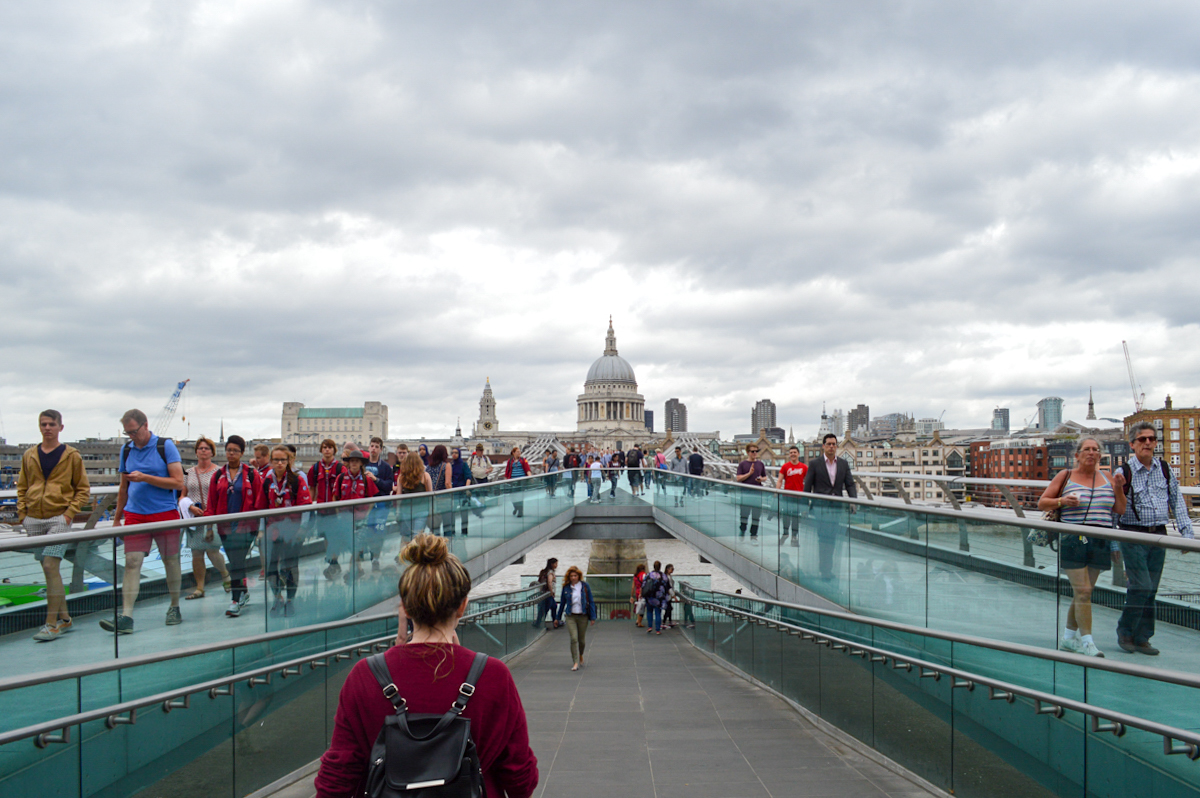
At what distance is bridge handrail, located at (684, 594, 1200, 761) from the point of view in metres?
3.93

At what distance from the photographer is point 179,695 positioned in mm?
5105

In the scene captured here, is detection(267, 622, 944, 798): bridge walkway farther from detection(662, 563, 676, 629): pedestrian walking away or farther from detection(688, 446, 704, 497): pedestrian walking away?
detection(662, 563, 676, 629): pedestrian walking away

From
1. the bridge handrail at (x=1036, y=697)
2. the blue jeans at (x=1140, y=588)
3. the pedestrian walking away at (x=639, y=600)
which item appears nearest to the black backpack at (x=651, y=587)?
the pedestrian walking away at (x=639, y=600)

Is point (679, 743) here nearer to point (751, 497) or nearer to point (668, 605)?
point (751, 497)

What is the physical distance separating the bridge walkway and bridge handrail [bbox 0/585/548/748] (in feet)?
2.64

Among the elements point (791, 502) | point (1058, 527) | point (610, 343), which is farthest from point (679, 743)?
point (610, 343)

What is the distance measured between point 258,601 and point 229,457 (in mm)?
3026

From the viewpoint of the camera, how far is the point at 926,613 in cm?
708

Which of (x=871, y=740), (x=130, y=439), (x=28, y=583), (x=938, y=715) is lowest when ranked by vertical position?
(x=871, y=740)

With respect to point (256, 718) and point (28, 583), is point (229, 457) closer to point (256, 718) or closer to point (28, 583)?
point (256, 718)

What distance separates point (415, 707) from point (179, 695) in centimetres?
326

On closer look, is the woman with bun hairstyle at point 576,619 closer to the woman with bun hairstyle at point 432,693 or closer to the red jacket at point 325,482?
the red jacket at point 325,482

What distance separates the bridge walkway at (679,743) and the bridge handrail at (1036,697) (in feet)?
2.66

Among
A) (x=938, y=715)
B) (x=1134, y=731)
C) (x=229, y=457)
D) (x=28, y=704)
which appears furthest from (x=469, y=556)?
(x=1134, y=731)
